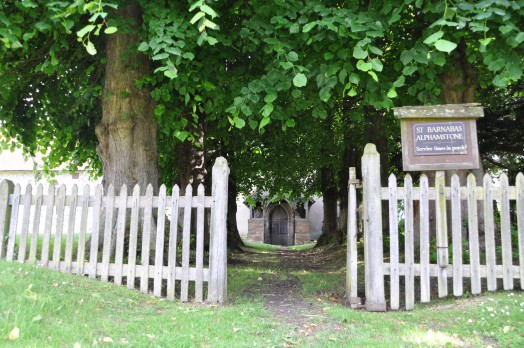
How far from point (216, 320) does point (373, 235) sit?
243 cm

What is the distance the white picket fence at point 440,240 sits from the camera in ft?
18.8

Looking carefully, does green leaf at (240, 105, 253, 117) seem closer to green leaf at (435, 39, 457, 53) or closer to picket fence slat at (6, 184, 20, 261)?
green leaf at (435, 39, 457, 53)

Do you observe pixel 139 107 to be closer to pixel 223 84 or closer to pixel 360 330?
pixel 223 84

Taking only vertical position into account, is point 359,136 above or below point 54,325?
→ above

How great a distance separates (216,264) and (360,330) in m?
2.32

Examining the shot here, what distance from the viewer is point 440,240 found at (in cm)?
581

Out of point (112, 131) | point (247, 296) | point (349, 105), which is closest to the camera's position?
point (247, 296)

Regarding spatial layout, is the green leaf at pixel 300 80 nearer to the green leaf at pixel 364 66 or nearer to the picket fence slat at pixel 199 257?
the green leaf at pixel 364 66

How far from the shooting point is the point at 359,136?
48.9 feet

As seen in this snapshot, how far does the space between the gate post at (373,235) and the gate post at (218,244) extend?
2005 mm

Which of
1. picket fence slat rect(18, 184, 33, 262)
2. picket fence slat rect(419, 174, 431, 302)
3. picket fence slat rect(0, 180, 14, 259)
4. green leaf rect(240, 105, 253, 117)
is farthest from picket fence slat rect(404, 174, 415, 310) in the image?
picket fence slat rect(0, 180, 14, 259)

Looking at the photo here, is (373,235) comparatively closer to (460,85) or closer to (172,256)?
(172,256)

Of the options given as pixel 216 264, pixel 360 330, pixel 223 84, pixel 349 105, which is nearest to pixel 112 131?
Answer: pixel 223 84

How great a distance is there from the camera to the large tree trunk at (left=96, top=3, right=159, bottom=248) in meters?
7.90
